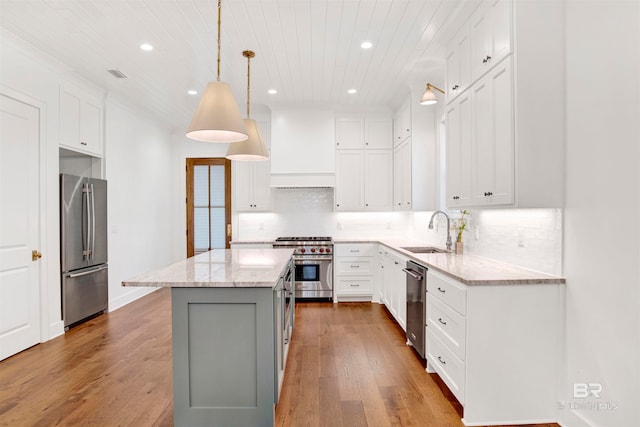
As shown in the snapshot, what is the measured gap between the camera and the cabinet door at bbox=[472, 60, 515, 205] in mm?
2223

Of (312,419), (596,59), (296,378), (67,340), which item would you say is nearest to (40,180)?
(67,340)

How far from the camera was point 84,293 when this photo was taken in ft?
13.8

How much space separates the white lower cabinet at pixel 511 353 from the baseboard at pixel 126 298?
4.38 meters

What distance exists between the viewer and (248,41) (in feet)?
10.7

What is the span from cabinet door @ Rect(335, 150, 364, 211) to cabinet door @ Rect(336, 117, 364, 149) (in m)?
0.10

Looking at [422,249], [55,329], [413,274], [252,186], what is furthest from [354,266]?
[55,329]

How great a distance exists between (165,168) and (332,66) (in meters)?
3.63

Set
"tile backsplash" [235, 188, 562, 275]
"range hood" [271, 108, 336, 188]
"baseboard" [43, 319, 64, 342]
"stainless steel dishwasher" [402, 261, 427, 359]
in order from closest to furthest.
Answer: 1. "stainless steel dishwasher" [402, 261, 427, 359]
2. "tile backsplash" [235, 188, 562, 275]
3. "baseboard" [43, 319, 64, 342]
4. "range hood" [271, 108, 336, 188]

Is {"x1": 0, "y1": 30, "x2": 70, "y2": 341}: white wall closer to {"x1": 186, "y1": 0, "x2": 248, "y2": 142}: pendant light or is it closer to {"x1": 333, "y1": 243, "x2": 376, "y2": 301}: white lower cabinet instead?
{"x1": 186, "y1": 0, "x2": 248, "y2": 142}: pendant light

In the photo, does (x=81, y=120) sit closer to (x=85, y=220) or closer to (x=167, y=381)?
(x=85, y=220)

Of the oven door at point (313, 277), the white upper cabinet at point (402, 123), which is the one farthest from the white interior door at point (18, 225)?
the white upper cabinet at point (402, 123)

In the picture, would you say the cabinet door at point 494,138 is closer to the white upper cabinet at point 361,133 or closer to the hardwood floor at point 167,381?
the hardwood floor at point 167,381

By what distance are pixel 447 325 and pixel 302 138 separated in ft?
11.8

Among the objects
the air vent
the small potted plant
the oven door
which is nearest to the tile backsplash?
the small potted plant
